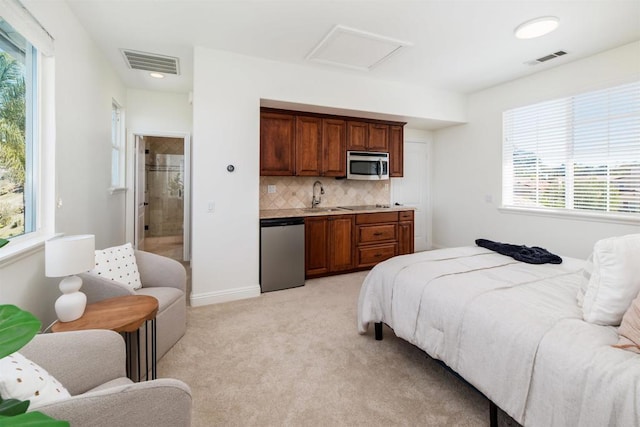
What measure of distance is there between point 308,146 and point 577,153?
3317 millimetres

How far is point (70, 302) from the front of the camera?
162 cm

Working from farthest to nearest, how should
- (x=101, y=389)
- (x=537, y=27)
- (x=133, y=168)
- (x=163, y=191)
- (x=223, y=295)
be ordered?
(x=163, y=191) → (x=133, y=168) → (x=223, y=295) → (x=537, y=27) → (x=101, y=389)

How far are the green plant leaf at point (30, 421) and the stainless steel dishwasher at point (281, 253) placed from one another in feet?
10.1

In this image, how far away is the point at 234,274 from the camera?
341 centimetres

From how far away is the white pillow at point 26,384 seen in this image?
2.73 ft

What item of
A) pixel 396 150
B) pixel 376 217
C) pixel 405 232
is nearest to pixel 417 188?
pixel 396 150

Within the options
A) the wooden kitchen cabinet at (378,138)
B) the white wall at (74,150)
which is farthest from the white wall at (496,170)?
the white wall at (74,150)

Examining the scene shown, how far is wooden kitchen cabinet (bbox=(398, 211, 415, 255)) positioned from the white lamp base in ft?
13.1

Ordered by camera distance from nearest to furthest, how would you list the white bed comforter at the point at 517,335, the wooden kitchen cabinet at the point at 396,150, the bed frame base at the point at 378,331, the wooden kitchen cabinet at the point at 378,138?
the white bed comforter at the point at 517,335 → the bed frame base at the point at 378,331 → the wooden kitchen cabinet at the point at 378,138 → the wooden kitchen cabinet at the point at 396,150

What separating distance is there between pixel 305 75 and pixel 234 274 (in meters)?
2.58

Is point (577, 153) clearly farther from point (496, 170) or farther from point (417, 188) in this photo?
point (417, 188)

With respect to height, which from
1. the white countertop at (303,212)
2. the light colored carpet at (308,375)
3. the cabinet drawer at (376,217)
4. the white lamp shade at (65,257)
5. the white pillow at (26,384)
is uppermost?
the white countertop at (303,212)

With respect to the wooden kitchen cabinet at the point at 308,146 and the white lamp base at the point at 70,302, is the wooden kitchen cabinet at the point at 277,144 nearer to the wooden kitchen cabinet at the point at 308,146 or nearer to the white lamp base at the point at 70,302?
the wooden kitchen cabinet at the point at 308,146

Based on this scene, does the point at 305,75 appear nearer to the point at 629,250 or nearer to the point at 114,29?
the point at 114,29
